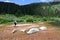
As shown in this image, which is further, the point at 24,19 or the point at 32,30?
the point at 24,19

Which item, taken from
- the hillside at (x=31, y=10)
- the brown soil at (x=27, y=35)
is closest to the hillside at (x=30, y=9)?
the hillside at (x=31, y=10)

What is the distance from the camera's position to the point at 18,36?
321 centimetres

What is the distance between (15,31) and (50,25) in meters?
0.80

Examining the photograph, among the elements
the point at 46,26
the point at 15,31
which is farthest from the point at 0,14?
the point at 46,26

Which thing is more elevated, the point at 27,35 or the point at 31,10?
the point at 31,10

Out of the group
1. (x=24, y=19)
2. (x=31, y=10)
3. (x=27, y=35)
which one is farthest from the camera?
(x=31, y=10)

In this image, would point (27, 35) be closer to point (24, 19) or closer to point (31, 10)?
point (24, 19)

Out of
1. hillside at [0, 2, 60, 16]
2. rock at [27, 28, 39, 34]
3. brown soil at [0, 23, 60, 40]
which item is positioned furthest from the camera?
hillside at [0, 2, 60, 16]

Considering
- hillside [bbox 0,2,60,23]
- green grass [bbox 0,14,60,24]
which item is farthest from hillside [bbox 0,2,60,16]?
green grass [bbox 0,14,60,24]

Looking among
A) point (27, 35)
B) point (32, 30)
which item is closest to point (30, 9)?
point (32, 30)

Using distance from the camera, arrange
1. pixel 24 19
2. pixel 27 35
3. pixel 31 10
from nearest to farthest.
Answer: pixel 27 35, pixel 24 19, pixel 31 10

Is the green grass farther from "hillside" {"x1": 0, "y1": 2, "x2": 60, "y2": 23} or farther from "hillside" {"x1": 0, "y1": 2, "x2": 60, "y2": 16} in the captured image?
"hillside" {"x1": 0, "y1": 2, "x2": 60, "y2": 16}

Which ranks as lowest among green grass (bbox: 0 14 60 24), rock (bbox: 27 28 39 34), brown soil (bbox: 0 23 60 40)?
brown soil (bbox: 0 23 60 40)

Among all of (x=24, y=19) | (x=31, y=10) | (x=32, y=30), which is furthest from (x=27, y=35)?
(x=31, y=10)
